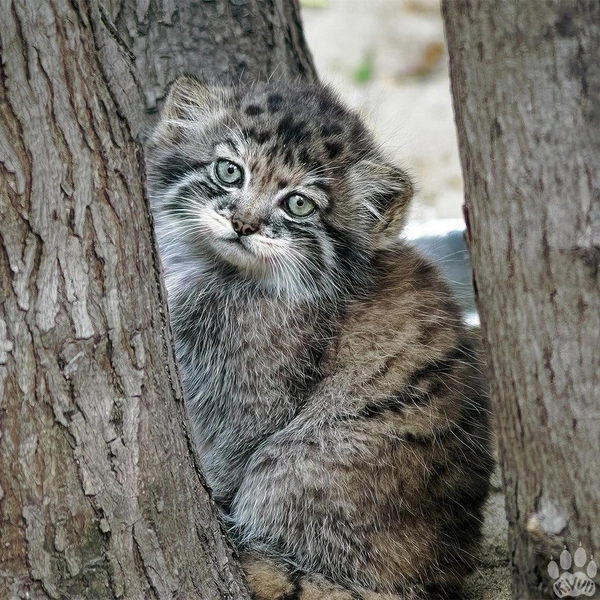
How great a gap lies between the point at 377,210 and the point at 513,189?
6.18 feet

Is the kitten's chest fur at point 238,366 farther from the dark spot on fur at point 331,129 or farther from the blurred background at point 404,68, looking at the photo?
the blurred background at point 404,68

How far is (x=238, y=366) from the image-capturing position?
3.86m

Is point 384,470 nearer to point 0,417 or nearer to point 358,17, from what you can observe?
point 0,417

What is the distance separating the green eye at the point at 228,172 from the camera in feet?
13.1

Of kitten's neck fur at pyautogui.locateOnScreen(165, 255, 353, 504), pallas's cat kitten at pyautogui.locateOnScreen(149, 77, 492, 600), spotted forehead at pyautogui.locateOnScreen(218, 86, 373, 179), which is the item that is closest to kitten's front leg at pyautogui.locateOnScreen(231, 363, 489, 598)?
pallas's cat kitten at pyautogui.locateOnScreen(149, 77, 492, 600)

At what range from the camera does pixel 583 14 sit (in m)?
2.11

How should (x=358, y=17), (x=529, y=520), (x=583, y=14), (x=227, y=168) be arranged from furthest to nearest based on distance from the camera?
(x=358, y=17)
(x=227, y=168)
(x=529, y=520)
(x=583, y=14)

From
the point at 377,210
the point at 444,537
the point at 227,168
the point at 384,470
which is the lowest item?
the point at 444,537

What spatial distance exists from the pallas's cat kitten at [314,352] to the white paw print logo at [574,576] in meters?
1.16

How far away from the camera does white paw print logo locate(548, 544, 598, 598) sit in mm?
2275

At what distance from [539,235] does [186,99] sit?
8.07 ft

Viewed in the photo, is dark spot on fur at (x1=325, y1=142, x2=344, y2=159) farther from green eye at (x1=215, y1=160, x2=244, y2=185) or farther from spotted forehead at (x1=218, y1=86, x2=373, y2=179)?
green eye at (x1=215, y1=160, x2=244, y2=185)

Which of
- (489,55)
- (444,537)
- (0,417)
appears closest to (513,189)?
(489,55)

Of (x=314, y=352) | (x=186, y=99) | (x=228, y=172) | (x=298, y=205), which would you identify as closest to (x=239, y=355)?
(x=314, y=352)
